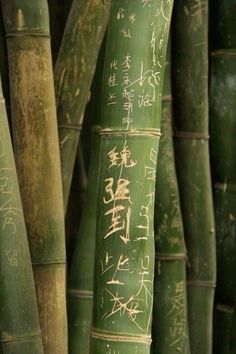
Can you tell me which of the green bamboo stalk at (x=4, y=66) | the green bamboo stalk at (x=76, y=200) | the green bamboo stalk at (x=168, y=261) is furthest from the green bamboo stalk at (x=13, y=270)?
the green bamboo stalk at (x=76, y=200)

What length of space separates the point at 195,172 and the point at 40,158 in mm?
498

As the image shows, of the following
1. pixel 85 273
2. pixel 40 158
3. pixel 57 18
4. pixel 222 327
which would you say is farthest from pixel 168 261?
pixel 57 18

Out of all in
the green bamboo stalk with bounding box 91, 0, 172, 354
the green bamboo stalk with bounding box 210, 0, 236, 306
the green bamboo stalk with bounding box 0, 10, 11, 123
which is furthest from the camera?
the green bamboo stalk with bounding box 210, 0, 236, 306

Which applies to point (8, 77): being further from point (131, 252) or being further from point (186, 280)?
point (186, 280)

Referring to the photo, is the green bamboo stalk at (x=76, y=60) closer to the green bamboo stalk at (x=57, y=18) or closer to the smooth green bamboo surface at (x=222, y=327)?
the green bamboo stalk at (x=57, y=18)

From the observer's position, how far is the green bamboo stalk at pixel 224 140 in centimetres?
209

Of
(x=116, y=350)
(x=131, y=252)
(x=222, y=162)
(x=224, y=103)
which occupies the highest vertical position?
(x=224, y=103)

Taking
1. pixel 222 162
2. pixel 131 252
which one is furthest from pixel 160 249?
pixel 131 252

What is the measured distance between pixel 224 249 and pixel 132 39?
78 cm

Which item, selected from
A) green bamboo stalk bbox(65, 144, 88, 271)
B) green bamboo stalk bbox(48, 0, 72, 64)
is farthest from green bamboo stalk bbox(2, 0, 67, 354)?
green bamboo stalk bbox(65, 144, 88, 271)

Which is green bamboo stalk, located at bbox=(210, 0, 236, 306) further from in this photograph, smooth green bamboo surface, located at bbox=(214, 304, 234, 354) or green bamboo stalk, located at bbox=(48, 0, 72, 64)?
green bamboo stalk, located at bbox=(48, 0, 72, 64)

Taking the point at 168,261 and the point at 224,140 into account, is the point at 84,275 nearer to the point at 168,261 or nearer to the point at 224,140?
the point at 168,261

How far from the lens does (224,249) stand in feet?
6.97

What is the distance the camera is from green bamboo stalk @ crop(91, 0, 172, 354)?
4.78 ft
